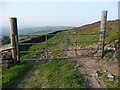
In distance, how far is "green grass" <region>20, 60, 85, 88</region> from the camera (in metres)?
7.58

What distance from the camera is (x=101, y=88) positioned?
24.3 feet

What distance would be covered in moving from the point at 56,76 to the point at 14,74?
1737 mm

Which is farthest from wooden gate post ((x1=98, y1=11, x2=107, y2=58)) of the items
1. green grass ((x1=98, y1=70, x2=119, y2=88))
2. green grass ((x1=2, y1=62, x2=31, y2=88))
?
green grass ((x1=2, y1=62, x2=31, y2=88))

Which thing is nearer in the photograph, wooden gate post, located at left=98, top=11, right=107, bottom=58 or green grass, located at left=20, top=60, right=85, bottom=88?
green grass, located at left=20, top=60, right=85, bottom=88

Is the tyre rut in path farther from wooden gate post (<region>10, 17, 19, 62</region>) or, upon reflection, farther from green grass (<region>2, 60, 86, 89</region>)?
wooden gate post (<region>10, 17, 19, 62</region>)

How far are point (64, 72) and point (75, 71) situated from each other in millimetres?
448

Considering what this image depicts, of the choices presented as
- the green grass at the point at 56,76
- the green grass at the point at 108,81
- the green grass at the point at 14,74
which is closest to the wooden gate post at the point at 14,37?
the green grass at the point at 14,74

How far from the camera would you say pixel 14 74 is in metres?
8.53

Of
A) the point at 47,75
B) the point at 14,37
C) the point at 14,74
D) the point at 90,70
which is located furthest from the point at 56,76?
the point at 14,37

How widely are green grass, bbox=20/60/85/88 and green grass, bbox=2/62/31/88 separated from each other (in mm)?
348

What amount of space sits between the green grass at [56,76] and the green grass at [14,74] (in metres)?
0.35

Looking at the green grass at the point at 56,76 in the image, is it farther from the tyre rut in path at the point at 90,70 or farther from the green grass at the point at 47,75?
the tyre rut in path at the point at 90,70

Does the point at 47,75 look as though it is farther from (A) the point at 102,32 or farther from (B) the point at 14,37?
(A) the point at 102,32

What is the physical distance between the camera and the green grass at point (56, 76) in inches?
299
